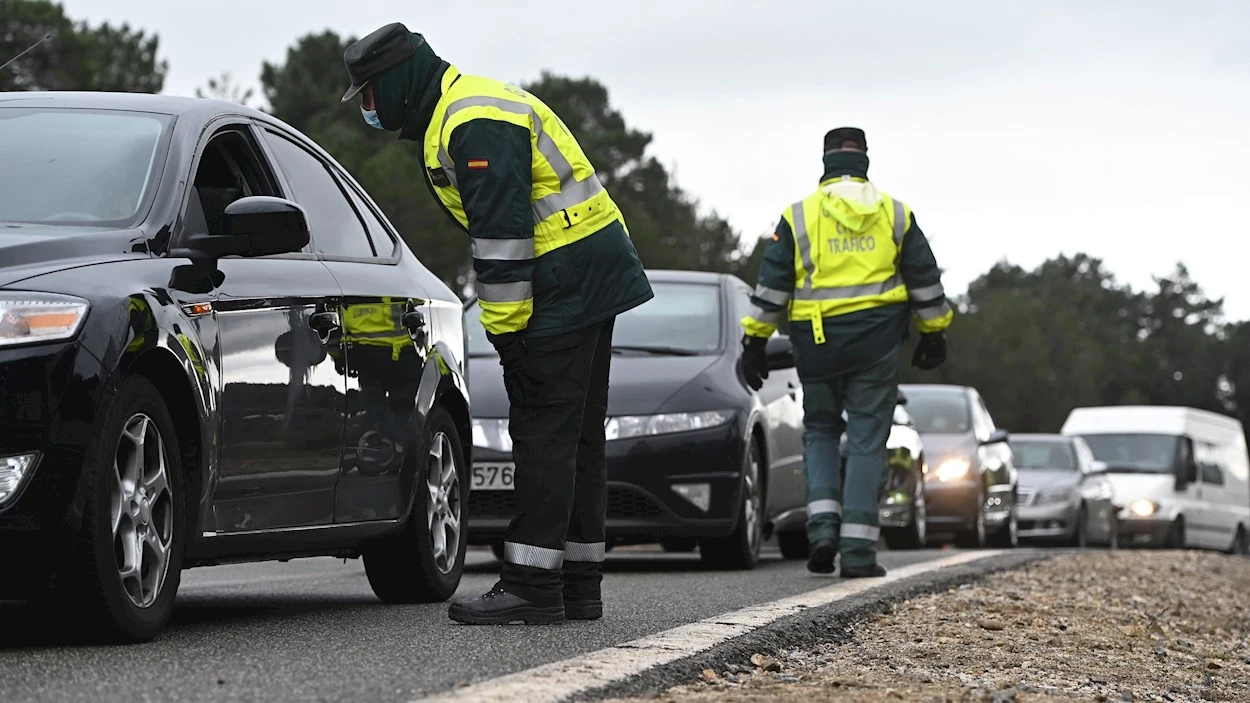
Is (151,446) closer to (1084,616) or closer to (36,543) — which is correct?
(36,543)

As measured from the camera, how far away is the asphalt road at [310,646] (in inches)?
179

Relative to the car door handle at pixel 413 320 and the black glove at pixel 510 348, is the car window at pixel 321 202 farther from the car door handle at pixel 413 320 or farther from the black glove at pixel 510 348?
the black glove at pixel 510 348

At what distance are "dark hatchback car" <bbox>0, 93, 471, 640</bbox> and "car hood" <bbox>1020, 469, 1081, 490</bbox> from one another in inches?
764

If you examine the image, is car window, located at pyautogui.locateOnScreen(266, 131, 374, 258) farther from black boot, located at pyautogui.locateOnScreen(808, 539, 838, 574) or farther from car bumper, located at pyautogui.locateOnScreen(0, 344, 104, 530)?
black boot, located at pyautogui.locateOnScreen(808, 539, 838, 574)

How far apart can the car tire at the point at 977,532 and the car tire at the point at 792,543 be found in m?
7.29

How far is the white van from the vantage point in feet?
100

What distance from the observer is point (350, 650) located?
550 centimetres

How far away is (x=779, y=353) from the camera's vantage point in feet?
36.0

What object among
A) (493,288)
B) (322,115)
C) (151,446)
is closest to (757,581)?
(493,288)

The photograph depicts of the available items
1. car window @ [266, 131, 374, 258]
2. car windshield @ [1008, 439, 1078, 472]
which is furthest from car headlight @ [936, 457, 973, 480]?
car window @ [266, 131, 374, 258]

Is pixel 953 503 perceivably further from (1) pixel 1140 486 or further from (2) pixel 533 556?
(2) pixel 533 556

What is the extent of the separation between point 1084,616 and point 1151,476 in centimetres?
2312

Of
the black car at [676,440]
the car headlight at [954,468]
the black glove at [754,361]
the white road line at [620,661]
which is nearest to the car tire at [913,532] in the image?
the car headlight at [954,468]

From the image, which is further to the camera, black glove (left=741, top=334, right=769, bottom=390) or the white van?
the white van
